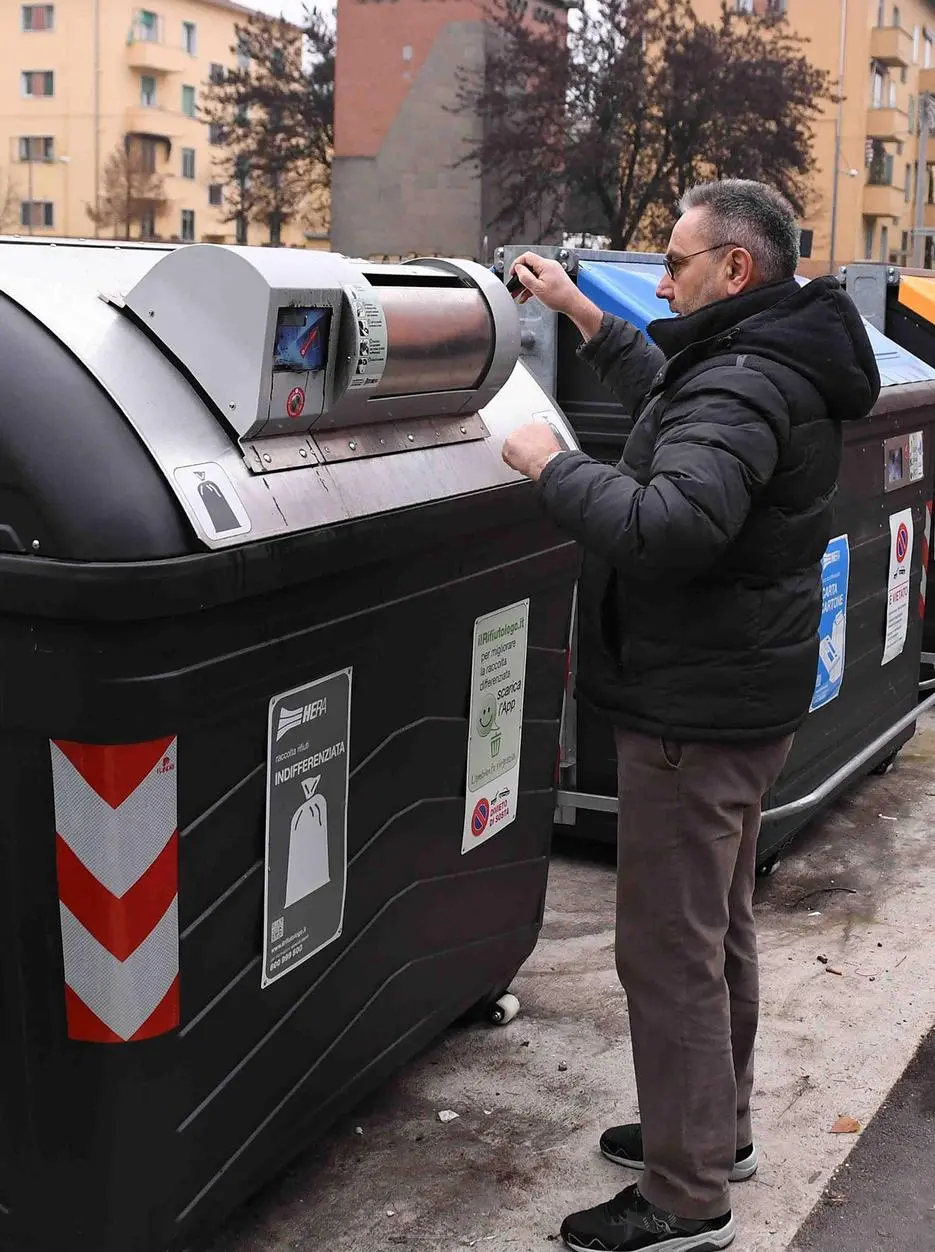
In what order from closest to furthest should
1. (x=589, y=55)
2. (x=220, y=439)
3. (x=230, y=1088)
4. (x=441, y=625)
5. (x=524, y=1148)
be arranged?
(x=220, y=439)
(x=230, y=1088)
(x=441, y=625)
(x=524, y=1148)
(x=589, y=55)

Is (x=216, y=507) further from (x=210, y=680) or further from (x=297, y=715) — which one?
(x=297, y=715)

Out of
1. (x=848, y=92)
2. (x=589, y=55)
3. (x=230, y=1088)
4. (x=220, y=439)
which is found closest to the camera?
(x=220, y=439)

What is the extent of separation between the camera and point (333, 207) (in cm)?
4041

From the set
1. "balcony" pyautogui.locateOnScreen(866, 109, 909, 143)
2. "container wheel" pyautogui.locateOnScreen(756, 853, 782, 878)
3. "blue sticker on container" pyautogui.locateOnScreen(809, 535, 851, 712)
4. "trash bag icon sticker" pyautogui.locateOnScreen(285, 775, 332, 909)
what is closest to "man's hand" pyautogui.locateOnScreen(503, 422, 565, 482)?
"trash bag icon sticker" pyautogui.locateOnScreen(285, 775, 332, 909)

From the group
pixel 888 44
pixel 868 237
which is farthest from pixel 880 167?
pixel 888 44

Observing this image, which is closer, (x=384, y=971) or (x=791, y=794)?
(x=384, y=971)

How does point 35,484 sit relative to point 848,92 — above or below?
below

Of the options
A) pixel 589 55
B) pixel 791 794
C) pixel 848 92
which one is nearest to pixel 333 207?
pixel 589 55

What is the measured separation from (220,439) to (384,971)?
1142 millimetres

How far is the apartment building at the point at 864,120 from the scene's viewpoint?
45844 mm

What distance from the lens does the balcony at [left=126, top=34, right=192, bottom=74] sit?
59.8 metres

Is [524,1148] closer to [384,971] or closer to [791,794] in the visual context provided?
[384,971]

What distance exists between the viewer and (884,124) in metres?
48.8

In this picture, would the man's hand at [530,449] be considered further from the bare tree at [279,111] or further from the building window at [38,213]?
the building window at [38,213]
